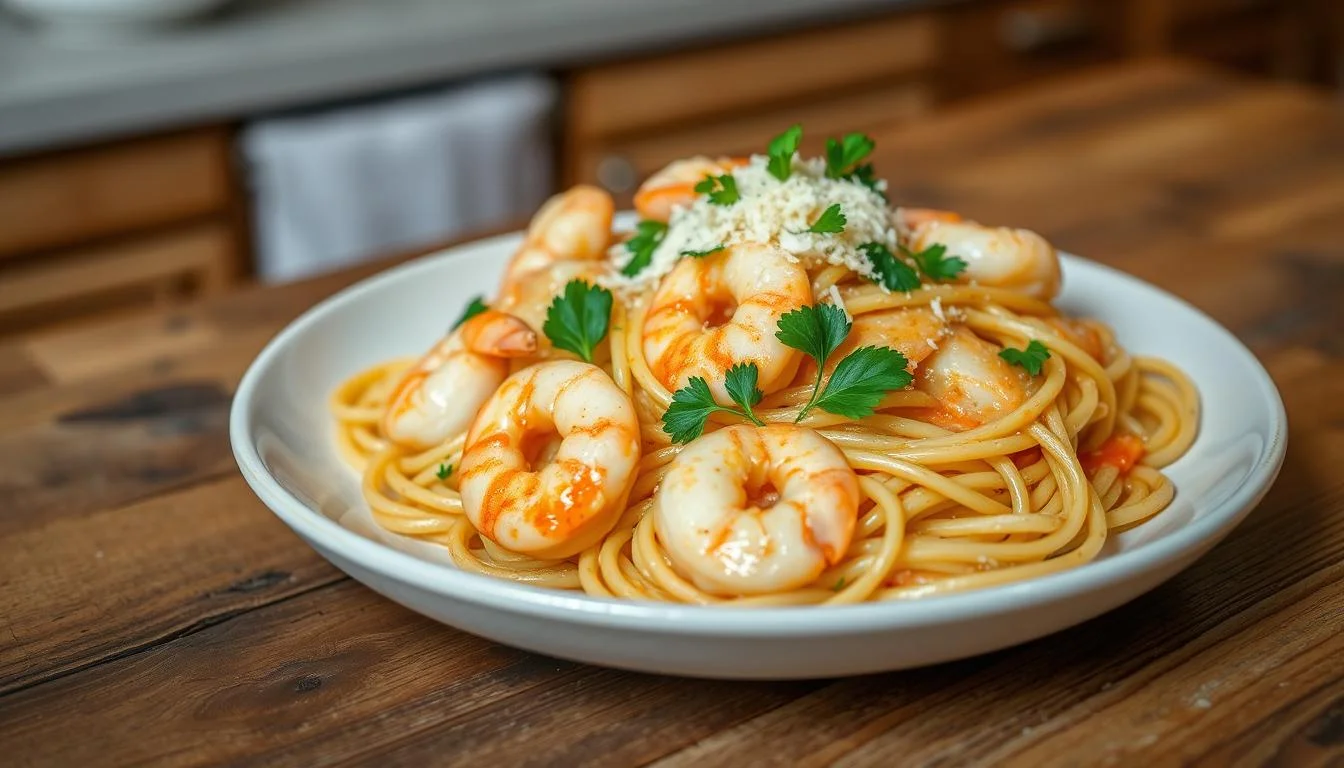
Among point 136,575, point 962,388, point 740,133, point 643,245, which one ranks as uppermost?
point 643,245

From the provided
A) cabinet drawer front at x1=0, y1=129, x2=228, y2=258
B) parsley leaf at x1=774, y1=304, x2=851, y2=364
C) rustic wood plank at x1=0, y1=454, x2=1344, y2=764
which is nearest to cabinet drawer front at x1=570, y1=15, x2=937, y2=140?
cabinet drawer front at x1=0, y1=129, x2=228, y2=258

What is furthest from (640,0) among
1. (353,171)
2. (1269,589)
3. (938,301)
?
(1269,589)

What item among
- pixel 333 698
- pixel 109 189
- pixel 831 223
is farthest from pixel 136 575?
pixel 109 189

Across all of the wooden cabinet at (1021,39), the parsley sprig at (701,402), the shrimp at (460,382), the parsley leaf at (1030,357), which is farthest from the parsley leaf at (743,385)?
the wooden cabinet at (1021,39)

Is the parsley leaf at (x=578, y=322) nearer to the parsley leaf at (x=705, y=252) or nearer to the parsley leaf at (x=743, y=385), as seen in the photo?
the parsley leaf at (x=705, y=252)

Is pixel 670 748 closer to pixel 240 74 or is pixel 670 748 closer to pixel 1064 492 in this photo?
pixel 1064 492

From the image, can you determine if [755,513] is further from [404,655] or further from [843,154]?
[843,154]
